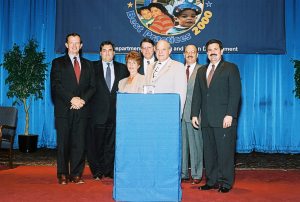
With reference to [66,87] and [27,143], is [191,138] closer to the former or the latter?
[66,87]

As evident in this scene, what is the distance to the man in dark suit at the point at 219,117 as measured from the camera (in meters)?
4.30

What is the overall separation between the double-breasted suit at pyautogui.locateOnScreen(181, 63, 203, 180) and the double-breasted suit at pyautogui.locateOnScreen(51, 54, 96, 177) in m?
1.11

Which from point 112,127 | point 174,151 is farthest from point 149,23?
point 174,151

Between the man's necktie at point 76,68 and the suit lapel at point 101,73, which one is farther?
the suit lapel at point 101,73

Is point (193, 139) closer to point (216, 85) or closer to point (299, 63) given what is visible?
point (216, 85)

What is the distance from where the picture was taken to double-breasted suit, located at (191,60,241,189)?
4.30 metres

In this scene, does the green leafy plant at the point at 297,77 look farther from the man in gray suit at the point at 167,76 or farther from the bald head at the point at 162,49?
the bald head at the point at 162,49

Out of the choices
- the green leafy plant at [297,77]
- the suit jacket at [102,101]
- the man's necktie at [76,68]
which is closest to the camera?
the man's necktie at [76,68]

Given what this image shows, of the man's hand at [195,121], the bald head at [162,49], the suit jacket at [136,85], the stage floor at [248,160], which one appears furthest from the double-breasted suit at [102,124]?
the stage floor at [248,160]

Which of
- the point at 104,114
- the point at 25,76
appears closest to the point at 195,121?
the point at 104,114

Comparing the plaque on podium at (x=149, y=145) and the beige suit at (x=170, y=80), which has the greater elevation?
the beige suit at (x=170, y=80)

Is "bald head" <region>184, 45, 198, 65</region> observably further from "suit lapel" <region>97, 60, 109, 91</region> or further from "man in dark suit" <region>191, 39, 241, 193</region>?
"suit lapel" <region>97, 60, 109, 91</region>

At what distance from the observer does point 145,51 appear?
493 centimetres

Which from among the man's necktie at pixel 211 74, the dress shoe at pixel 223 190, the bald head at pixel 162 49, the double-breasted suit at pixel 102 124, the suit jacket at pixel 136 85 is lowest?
the dress shoe at pixel 223 190
